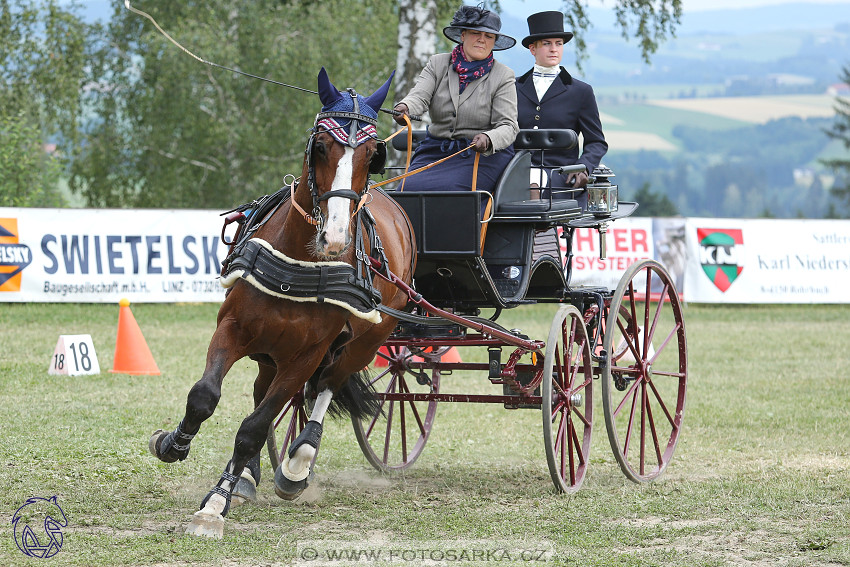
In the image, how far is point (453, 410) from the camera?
30.0ft

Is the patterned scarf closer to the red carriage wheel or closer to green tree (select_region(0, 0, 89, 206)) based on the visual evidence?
the red carriage wheel

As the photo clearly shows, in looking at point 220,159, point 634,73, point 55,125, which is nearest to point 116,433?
point 220,159

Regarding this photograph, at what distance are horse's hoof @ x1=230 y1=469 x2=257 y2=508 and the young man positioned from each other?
8.69 ft

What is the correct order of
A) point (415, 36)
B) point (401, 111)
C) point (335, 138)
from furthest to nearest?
point (415, 36), point (401, 111), point (335, 138)

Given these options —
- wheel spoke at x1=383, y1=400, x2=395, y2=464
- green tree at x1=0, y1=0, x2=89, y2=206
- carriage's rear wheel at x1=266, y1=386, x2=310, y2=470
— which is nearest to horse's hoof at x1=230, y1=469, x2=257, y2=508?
carriage's rear wheel at x1=266, y1=386, x2=310, y2=470

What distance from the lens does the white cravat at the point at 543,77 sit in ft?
22.5

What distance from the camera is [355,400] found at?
585 cm

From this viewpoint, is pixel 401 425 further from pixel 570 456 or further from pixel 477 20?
pixel 477 20

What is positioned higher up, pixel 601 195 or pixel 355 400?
pixel 601 195

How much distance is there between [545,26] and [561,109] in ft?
1.82

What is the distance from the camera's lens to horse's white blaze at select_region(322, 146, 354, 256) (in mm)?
4324

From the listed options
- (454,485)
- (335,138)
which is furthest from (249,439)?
(454,485)

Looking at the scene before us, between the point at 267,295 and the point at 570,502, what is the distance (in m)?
2.09

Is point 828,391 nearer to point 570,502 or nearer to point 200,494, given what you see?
point 570,502
